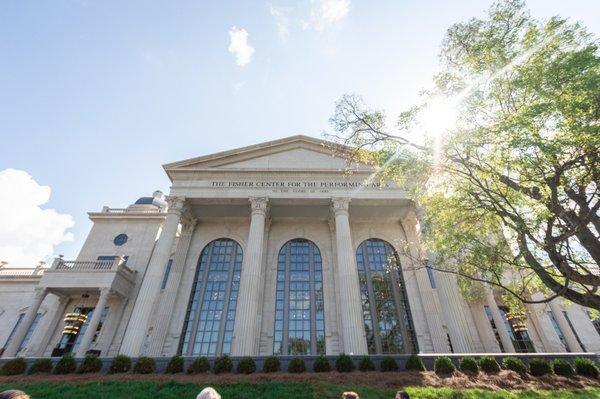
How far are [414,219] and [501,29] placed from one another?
16.8 m

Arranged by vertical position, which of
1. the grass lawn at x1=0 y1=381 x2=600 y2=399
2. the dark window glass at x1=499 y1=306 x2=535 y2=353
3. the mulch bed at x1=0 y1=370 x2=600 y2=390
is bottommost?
the grass lawn at x1=0 y1=381 x2=600 y2=399

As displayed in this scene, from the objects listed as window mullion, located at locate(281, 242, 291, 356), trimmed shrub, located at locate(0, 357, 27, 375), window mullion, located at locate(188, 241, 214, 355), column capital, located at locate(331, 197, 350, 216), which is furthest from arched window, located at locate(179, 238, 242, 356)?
column capital, located at locate(331, 197, 350, 216)

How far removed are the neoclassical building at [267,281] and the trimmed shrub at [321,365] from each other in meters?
3.93

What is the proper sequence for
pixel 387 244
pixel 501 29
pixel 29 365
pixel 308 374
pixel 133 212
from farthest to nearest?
pixel 133 212 < pixel 387 244 < pixel 29 365 < pixel 308 374 < pixel 501 29

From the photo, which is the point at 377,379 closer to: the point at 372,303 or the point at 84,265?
the point at 372,303

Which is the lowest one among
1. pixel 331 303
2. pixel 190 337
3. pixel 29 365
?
pixel 29 365

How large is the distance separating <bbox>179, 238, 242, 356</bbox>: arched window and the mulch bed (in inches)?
330

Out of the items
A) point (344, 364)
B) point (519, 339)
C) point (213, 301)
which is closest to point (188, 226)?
point (213, 301)

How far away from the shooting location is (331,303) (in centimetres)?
2264

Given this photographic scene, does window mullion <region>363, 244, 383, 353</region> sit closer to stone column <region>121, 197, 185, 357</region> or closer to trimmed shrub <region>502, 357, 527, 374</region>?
trimmed shrub <region>502, 357, 527, 374</region>

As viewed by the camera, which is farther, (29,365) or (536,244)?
(29,365)

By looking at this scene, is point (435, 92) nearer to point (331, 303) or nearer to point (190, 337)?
point (331, 303)

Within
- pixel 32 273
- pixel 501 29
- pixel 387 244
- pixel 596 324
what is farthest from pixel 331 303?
pixel 32 273

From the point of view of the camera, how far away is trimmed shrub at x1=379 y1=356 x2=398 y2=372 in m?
13.9
